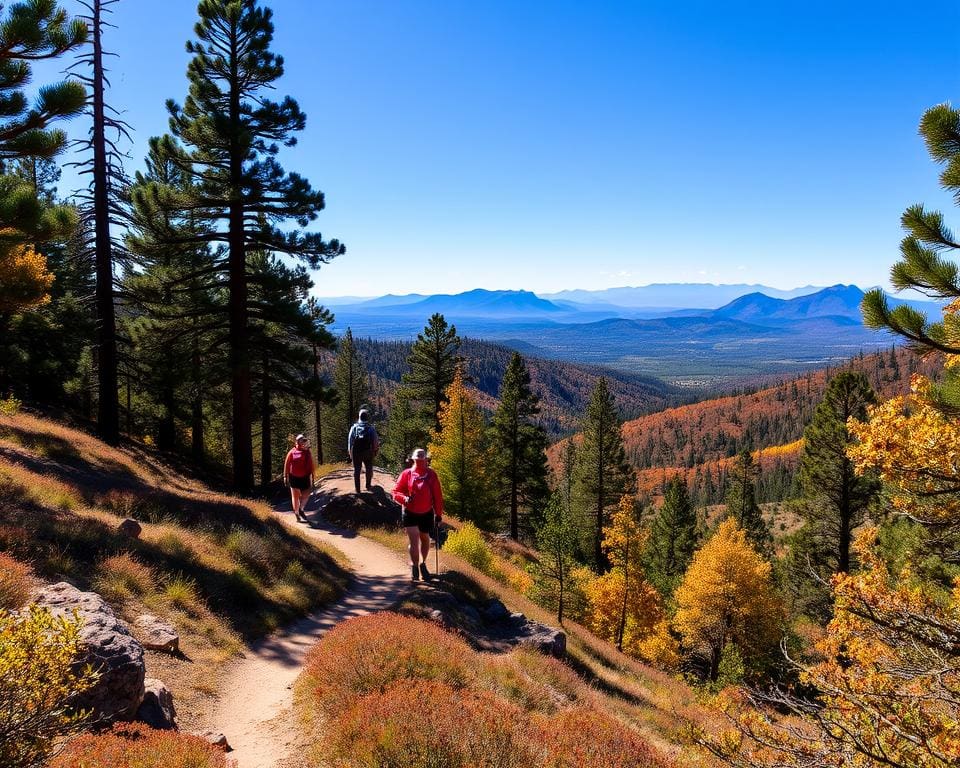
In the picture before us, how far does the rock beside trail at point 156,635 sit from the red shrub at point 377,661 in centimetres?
177

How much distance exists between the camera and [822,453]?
70.2 ft

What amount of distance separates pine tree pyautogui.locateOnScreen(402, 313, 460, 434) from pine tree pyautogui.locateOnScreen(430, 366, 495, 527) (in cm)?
350

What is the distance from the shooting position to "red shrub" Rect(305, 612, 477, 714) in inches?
243

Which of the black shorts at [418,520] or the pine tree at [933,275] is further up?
the pine tree at [933,275]

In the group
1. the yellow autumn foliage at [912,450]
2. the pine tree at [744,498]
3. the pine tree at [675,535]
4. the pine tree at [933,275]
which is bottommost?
the pine tree at [675,535]

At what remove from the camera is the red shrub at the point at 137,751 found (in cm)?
374

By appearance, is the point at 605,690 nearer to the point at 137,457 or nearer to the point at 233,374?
the point at 233,374

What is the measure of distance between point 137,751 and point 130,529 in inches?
246

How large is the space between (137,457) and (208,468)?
6.11 m

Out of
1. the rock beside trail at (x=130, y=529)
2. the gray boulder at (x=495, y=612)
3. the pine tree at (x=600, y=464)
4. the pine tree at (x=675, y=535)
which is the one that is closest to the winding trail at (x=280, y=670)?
the gray boulder at (x=495, y=612)

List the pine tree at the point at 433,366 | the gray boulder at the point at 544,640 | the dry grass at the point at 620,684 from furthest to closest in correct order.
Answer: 1. the pine tree at the point at 433,366
2. the gray boulder at the point at 544,640
3. the dry grass at the point at 620,684

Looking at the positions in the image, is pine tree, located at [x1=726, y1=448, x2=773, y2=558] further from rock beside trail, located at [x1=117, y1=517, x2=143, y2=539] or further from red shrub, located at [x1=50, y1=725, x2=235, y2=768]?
red shrub, located at [x1=50, y1=725, x2=235, y2=768]

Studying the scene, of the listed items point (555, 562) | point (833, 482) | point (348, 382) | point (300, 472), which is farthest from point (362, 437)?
point (348, 382)

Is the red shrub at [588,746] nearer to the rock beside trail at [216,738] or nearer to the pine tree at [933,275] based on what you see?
the rock beside trail at [216,738]
